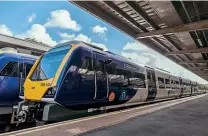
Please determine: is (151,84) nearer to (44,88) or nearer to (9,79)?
(44,88)

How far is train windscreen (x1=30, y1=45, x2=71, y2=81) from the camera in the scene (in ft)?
25.2

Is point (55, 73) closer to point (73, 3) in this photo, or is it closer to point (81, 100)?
point (81, 100)

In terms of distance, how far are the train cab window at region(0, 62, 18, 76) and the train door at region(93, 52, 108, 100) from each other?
11.7 ft

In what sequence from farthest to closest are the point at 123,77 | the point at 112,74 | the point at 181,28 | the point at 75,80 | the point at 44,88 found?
1. the point at 181,28
2. the point at 123,77
3. the point at 112,74
4. the point at 75,80
5. the point at 44,88

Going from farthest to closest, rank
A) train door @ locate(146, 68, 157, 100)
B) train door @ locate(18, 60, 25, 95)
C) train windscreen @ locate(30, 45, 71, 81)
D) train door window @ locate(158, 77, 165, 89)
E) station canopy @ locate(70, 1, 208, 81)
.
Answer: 1. train door window @ locate(158, 77, 165, 89)
2. train door @ locate(146, 68, 157, 100)
3. station canopy @ locate(70, 1, 208, 81)
4. train door @ locate(18, 60, 25, 95)
5. train windscreen @ locate(30, 45, 71, 81)

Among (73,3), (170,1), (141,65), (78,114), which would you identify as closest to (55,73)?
(78,114)

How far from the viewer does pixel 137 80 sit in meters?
12.6

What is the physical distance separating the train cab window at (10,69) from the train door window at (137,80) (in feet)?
19.4

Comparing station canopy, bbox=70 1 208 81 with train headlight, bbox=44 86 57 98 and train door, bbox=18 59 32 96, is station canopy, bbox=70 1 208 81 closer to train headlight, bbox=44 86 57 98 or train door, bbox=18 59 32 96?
train door, bbox=18 59 32 96

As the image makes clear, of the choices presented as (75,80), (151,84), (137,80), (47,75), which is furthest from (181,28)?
(47,75)

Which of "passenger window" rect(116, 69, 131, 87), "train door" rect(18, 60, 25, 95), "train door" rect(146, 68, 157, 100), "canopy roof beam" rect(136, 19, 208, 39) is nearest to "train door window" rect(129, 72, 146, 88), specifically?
"passenger window" rect(116, 69, 131, 87)

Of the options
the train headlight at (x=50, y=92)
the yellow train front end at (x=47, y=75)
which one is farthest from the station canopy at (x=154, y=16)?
the train headlight at (x=50, y=92)

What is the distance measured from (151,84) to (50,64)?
8997mm

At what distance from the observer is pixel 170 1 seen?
504 inches
